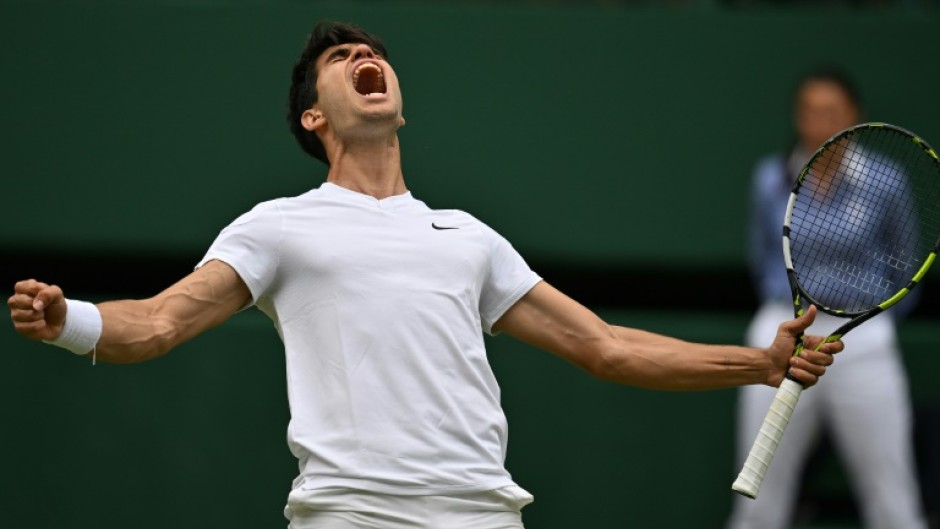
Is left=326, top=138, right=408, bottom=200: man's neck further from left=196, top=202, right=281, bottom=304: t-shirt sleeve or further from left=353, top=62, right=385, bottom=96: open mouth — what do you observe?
left=196, top=202, right=281, bottom=304: t-shirt sleeve

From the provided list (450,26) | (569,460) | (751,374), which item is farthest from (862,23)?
(751,374)

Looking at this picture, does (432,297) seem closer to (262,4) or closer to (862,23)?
(262,4)

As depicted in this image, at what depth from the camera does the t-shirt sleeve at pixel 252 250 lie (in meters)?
3.61

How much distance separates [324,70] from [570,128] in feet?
10.4

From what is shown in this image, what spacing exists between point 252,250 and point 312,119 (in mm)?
525

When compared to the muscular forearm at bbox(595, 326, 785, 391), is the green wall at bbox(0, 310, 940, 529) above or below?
below

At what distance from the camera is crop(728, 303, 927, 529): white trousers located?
6000 mm

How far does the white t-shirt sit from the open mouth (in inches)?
13.5

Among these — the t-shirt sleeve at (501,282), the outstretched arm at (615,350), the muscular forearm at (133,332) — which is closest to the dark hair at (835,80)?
the outstretched arm at (615,350)

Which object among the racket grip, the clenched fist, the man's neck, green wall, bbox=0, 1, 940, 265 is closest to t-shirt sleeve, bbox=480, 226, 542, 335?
the man's neck

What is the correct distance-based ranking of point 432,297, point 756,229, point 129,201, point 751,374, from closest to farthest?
1. point 432,297
2. point 751,374
3. point 756,229
4. point 129,201

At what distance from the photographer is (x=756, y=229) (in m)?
6.44

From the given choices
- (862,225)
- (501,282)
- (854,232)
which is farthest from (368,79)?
(862,225)

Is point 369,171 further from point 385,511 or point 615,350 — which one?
point 385,511
